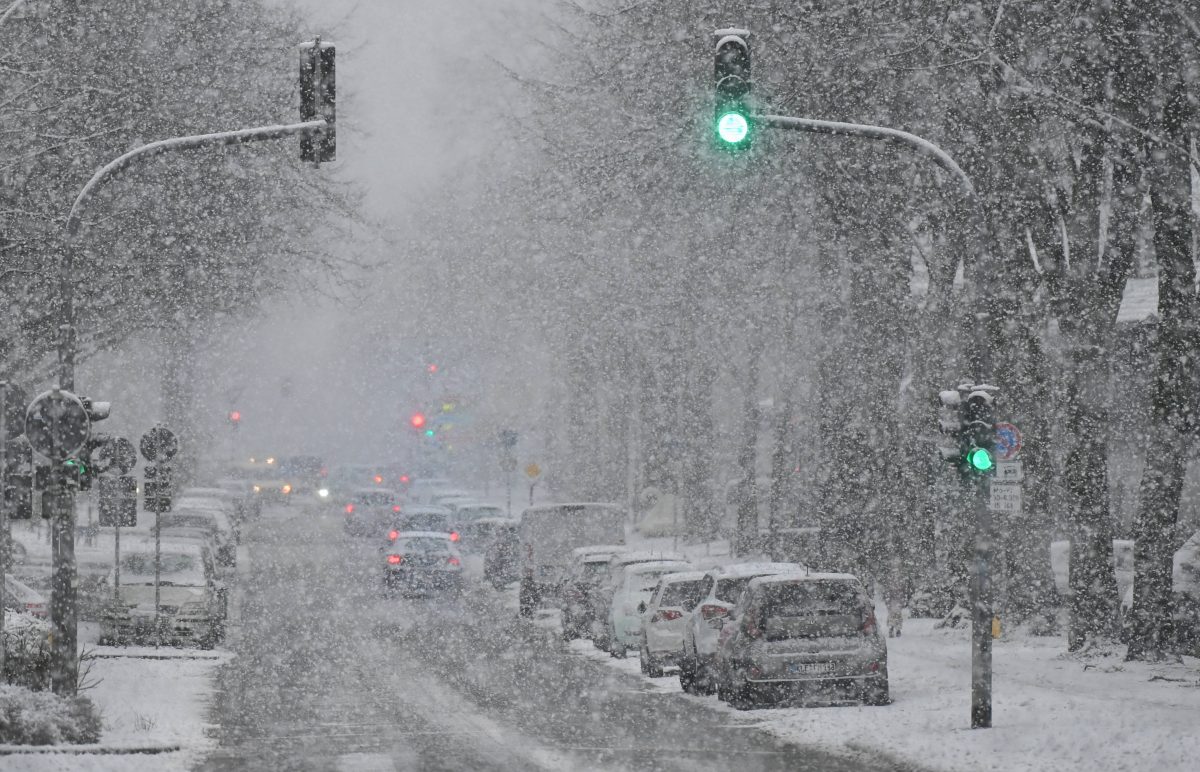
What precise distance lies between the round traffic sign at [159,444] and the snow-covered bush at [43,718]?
383 inches

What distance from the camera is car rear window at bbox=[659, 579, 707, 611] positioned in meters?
23.2

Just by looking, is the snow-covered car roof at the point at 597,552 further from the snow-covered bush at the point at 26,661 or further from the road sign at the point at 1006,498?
the road sign at the point at 1006,498

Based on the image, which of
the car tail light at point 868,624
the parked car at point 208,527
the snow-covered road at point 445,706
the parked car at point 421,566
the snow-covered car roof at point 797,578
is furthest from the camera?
the parked car at point 208,527

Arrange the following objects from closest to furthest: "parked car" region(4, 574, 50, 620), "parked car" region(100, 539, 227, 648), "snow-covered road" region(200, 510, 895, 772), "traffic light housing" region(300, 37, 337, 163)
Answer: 1. "snow-covered road" region(200, 510, 895, 772)
2. "traffic light housing" region(300, 37, 337, 163)
3. "parked car" region(4, 574, 50, 620)
4. "parked car" region(100, 539, 227, 648)

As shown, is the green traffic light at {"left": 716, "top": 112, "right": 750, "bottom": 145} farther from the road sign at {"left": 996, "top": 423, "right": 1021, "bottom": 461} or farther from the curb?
the curb

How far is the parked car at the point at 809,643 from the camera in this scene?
1847cm

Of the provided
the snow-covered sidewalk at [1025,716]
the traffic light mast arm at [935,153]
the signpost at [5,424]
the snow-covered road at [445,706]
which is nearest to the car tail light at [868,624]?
the snow-covered sidewalk at [1025,716]

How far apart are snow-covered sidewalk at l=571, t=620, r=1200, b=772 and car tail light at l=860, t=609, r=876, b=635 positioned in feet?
2.70

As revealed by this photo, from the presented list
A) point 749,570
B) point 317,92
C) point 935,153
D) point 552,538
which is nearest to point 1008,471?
point 935,153

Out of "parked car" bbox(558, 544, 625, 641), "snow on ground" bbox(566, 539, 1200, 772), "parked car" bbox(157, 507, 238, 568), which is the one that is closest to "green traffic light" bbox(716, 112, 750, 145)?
"snow on ground" bbox(566, 539, 1200, 772)

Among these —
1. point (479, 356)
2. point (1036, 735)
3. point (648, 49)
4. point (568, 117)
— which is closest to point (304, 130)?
point (1036, 735)

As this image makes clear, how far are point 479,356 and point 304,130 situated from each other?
6843 centimetres

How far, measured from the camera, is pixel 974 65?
2216cm

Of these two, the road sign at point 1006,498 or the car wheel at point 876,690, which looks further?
the car wheel at point 876,690
